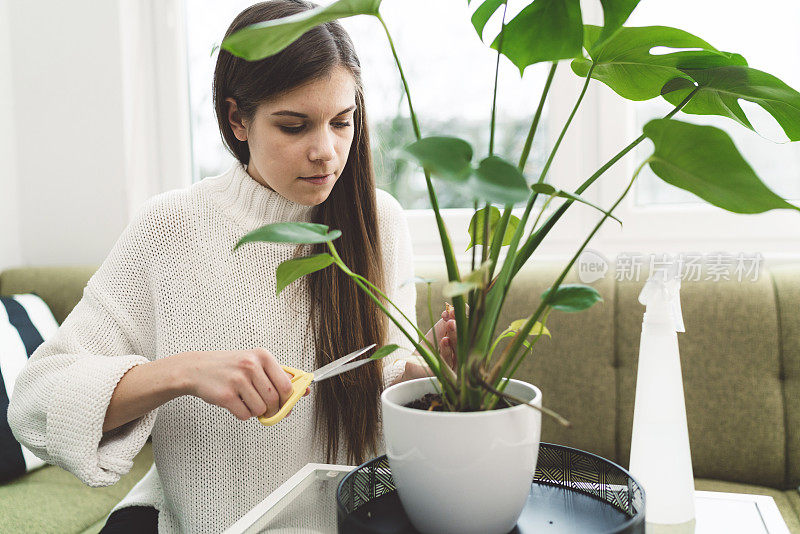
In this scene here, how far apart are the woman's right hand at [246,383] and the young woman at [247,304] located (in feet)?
0.56

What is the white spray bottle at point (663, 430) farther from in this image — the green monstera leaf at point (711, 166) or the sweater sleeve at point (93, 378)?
the sweater sleeve at point (93, 378)

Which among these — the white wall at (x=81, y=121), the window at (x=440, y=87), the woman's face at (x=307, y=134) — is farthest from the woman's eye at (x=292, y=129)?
the white wall at (x=81, y=121)

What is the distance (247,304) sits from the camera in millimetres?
1018

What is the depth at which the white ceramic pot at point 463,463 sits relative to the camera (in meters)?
0.46

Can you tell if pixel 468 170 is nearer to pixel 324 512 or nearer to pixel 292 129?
pixel 324 512

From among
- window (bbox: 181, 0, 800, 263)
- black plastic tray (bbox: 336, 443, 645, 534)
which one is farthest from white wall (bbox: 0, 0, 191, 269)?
black plastic tray (bbox: 336, 443, 645, 534)

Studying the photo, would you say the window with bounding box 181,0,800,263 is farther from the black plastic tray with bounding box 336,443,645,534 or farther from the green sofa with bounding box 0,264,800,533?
the black plastic tray with bounding box 336,443,645,534

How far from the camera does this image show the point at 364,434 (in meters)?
0.99

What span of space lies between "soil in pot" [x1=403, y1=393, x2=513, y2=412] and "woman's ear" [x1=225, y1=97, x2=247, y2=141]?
595mm

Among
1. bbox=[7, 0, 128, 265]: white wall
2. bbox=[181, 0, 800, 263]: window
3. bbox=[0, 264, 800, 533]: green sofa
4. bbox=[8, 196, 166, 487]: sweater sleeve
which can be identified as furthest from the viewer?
bbox=[7, 0, 128, 265]: white wall

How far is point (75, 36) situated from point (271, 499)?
5.73 ft

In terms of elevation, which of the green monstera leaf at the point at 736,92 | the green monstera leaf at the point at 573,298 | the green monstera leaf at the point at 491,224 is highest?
the green monstera leaf at the point at 736,92

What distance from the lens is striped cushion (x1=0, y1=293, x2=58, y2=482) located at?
1.33 metres

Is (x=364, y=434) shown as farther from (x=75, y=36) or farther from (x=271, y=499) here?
(x=75, y=36)
